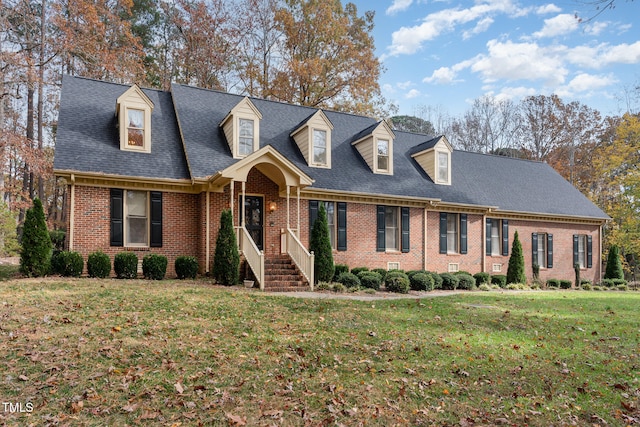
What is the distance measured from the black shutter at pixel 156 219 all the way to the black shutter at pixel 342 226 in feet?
21.3

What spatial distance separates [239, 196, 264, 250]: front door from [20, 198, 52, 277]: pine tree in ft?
20.1

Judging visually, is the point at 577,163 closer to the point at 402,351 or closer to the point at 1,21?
the point at 402,351

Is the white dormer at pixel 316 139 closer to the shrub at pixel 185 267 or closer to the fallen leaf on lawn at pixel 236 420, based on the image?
the shrub at pixel 185 267

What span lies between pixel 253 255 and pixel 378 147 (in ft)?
27.3

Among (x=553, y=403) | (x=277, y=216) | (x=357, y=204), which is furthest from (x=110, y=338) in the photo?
(x=357, y=204)

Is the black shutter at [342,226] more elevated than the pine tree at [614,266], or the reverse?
the black shutter at [342,226]

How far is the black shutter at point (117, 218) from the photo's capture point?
14.3m

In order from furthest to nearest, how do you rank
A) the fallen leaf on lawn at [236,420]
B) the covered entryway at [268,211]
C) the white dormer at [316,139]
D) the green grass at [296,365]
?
the white dormer at [316,139] < the covered entryway at [268,211] < the green grass at [296,365] < the fallen leaf on lawn at [236,420]

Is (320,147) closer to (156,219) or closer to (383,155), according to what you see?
(383,155)

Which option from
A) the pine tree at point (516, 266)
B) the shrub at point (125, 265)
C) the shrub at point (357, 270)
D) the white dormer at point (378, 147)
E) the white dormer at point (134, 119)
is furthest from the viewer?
the pine tree at point (516, 266)

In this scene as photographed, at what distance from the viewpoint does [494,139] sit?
41.2 meters

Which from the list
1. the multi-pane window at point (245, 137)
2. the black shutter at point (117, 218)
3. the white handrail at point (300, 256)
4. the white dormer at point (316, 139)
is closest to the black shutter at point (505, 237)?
the white dormer at point (316, 139)

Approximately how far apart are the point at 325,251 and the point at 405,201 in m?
5.38

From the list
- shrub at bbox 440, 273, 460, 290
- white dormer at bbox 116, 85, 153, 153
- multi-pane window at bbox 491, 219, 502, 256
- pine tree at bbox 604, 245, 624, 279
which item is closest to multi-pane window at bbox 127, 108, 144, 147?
white dormer at bbox 116, 85, 153, 153
